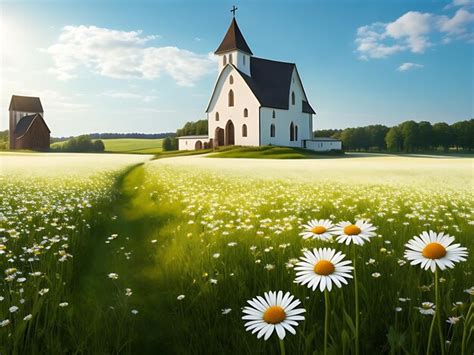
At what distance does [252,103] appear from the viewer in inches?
2514

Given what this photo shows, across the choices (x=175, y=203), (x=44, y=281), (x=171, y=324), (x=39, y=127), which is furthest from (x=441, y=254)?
(x=39, y=127)

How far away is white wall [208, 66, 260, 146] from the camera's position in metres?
63.8

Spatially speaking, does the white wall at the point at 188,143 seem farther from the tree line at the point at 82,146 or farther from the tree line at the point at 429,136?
the tree line at the point at 429,136

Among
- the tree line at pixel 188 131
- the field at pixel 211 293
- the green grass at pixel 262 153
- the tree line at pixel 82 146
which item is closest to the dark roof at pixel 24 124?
the tree line at pixel 82 146

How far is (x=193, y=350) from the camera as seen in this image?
2.96 m

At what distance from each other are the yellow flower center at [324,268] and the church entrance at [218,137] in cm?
6679

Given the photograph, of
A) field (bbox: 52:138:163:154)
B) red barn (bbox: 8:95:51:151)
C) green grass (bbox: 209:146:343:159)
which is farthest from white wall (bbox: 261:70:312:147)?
red barn (bbox: 8:95:51:151)

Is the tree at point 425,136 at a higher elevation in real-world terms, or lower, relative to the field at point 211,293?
higher

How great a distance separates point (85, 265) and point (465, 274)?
5155 millimetres

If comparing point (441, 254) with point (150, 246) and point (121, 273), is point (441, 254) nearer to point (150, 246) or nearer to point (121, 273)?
point (121, 273)

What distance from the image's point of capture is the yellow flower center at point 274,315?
67.2 inches

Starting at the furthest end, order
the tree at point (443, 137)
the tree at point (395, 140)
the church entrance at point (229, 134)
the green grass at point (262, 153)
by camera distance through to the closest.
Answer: the tree at point (395, 140) < the tree at point (443, 137) < the church entrance at point (229, 134) < the green grass at point (262, 153)

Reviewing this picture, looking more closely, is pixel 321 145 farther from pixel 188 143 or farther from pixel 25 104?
pixel 25 104

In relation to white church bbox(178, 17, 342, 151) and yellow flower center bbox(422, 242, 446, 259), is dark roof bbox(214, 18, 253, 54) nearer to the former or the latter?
white church bbox(178, 17, 342, 151)
